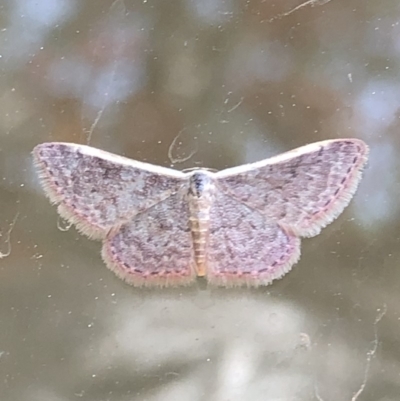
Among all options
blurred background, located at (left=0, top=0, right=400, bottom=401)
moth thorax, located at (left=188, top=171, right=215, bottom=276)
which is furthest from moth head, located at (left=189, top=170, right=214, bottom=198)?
blurred background, located at (left=0, top=0, right=400, bottom=401)

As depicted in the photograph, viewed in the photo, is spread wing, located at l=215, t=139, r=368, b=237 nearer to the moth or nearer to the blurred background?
the moth

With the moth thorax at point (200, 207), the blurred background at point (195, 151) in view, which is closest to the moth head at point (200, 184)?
the moth thorax at point (200, 207)

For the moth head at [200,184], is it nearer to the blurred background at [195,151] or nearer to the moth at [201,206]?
the moth at [201,206]

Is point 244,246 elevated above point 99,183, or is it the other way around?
point 99,183

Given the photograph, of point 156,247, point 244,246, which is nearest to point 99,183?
point 156,247

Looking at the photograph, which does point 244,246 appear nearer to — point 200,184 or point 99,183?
point 200,184

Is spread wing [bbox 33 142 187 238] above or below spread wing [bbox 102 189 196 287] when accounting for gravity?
above

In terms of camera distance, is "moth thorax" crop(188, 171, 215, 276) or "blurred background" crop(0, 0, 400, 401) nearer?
"moth thorax" crop(188, 171, 215, 276)
